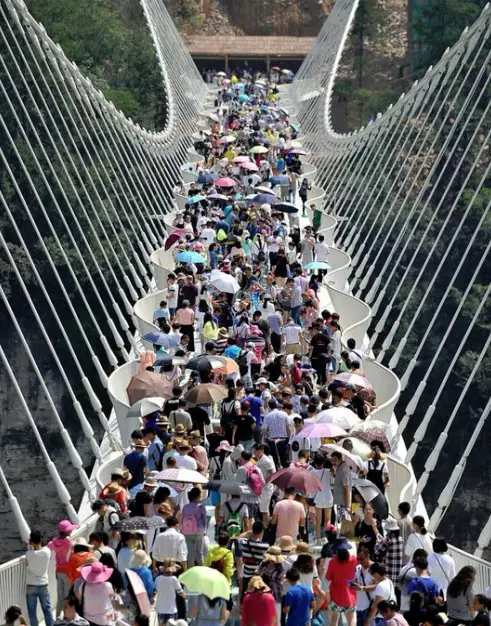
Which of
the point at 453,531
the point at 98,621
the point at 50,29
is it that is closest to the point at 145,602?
the point at 98,621

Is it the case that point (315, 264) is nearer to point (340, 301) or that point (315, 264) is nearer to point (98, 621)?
point (340, 301)

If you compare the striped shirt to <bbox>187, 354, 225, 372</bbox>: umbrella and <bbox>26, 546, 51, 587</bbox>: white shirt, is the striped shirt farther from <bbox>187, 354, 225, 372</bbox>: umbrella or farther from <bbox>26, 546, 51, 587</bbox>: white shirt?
<bbox>187, 354, 225, 372</bbox>: umbrella

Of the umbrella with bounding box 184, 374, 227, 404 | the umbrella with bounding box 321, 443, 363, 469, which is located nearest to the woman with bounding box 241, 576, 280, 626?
the umbrella with bounding box 321, 443, 363, 469

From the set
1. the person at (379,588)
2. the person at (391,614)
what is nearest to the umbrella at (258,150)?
the person at (379,588)

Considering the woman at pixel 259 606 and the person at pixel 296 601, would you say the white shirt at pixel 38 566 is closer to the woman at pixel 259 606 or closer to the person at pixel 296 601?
the woman at pixel 259 606

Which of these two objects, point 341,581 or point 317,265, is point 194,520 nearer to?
point 341,581
